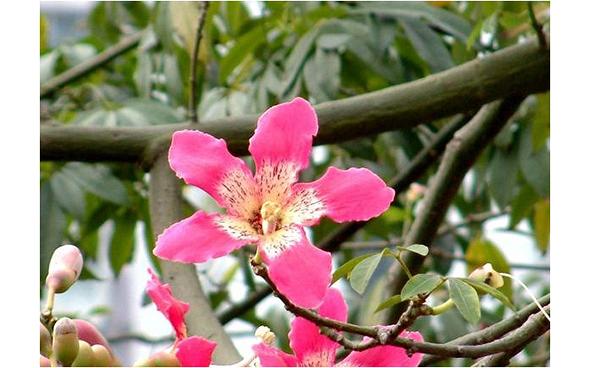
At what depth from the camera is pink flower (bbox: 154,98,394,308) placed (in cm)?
34

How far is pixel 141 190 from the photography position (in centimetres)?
100

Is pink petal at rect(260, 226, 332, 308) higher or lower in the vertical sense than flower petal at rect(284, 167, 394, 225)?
lower

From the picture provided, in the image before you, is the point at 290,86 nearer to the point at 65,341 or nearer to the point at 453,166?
the point at 453,166

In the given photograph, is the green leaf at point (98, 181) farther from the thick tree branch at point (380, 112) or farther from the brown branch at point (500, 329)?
the brown branch at point (500, 329)

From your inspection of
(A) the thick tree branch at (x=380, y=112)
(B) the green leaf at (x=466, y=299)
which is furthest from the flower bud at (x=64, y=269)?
(A) the thick tree branch at (x=380, y=112)

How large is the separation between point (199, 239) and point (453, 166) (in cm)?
47

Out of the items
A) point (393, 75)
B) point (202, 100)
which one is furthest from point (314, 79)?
point (202, 100)

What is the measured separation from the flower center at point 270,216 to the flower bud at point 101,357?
0.23 feet

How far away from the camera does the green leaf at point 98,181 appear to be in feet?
2.92

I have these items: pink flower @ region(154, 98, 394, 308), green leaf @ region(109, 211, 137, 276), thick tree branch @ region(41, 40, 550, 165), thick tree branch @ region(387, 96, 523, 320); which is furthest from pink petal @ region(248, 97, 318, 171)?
green leaf @ region(109, 211, 137, 276)

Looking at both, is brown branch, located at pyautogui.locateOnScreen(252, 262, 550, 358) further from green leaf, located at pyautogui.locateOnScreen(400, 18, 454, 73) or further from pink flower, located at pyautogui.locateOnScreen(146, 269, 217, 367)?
green leaf, located at pyautogui.locateOnScreen(400, 18, 454, 73)

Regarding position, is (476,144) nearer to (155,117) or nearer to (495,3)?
(495,3)

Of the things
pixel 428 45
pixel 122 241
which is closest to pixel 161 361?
pixel 428 45
